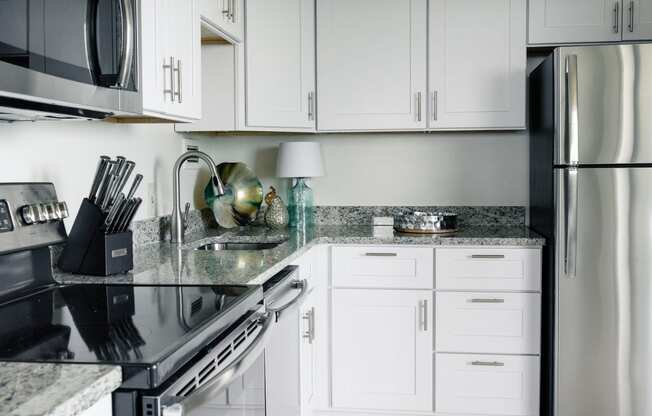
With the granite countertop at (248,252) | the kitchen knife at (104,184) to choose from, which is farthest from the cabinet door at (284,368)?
the kitchen knife at (104,184)

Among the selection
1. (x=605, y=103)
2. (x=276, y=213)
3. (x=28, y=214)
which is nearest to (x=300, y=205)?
(x=276, y=213)

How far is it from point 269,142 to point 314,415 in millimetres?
1392

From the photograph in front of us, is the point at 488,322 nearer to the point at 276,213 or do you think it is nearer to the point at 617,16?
the point at 276,213

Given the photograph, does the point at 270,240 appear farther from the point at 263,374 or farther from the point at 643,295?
the point at 643,295

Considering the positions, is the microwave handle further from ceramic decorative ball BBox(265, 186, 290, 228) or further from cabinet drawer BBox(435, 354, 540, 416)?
cabinet drawer BBox(435, 354, 540, 416)

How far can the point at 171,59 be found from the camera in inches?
85.2

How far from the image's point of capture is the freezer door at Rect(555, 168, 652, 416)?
107 inches

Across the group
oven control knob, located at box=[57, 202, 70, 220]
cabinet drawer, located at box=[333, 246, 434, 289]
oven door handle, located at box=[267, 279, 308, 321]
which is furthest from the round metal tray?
oven control knob, located at box=[57, 202, 70, 220]

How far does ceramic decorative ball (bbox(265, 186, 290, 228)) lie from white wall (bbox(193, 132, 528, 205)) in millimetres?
283

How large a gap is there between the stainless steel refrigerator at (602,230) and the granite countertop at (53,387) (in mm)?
2157

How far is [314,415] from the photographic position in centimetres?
311

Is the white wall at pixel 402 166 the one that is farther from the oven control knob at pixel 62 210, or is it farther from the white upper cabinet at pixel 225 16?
the oven control knob at pixel 62 210

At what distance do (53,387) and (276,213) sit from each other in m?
2.42

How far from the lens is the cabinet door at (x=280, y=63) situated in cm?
309
